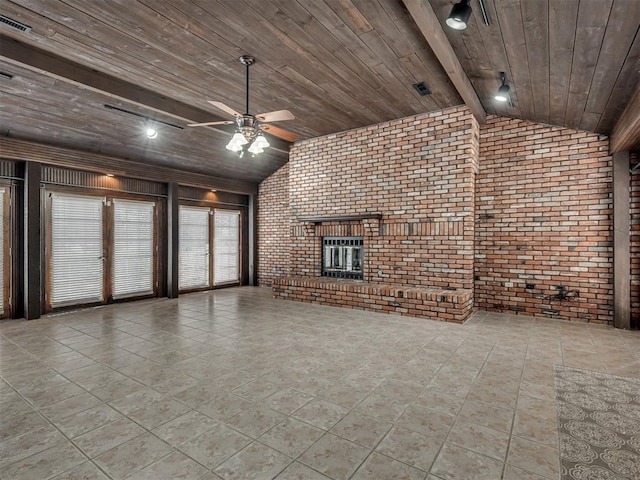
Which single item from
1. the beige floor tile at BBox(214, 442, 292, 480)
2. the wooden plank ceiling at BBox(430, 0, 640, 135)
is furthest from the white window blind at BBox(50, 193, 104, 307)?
the wooden plank ceiling at BBox(430, 0, 640, 135)

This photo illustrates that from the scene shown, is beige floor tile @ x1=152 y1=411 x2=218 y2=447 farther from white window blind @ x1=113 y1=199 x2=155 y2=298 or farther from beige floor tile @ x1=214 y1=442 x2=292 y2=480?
white window blind @ x1=113 y1=199 x2=155 y2=298

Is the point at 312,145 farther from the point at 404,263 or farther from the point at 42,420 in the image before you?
the point at 42,420

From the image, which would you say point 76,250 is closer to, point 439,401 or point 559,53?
point 439,401

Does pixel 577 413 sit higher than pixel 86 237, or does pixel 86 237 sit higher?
pixel 86 237

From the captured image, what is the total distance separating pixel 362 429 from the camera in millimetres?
2189

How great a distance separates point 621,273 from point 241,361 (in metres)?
5.06

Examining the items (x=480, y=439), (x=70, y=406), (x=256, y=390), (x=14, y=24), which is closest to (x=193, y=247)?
(x=14, y=24)

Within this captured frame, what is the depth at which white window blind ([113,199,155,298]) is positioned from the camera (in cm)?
657

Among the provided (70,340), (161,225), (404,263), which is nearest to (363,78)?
(404,263)

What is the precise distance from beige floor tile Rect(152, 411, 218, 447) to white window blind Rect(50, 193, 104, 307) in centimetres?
494

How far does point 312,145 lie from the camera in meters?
7.06

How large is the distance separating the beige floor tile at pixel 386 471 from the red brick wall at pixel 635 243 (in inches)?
184

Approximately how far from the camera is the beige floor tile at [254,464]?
1766mm

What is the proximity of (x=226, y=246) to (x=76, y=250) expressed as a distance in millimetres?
3378
